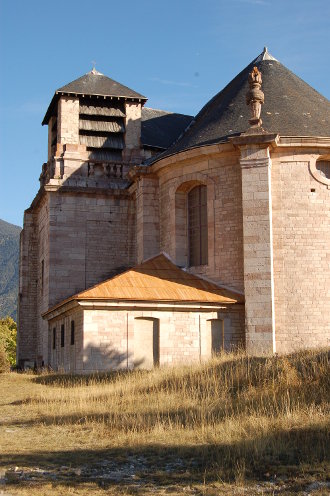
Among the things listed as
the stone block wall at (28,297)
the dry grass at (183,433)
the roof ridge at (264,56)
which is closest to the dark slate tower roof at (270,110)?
the roof ridge at (264,56)

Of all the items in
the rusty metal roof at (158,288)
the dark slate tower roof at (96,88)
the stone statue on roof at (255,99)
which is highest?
the dark slate tower roof at (96,88)

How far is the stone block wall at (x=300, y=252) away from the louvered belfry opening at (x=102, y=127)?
33.3 feet

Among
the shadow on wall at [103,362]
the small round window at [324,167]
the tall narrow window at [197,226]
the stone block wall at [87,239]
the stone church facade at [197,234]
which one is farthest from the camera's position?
the stone block wall at [87,239]

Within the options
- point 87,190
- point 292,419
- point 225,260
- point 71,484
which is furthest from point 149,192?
point 71,484

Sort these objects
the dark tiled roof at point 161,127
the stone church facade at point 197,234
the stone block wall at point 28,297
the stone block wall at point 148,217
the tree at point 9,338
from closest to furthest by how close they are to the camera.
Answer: the stone church facade at point 197,234 < the stone block wall at point 148,217 < the dark tiled roof at point 161,127 < the stone block wall at point 28,297 < the tree at point 9,338

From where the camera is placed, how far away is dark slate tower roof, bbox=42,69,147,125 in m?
33.5

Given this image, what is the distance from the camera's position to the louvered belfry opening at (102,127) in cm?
3359

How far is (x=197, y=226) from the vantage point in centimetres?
2811

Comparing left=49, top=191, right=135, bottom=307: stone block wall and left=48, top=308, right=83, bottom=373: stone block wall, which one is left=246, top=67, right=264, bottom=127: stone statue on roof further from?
left=48, top=308, right=83, bottom=373: stone block wall

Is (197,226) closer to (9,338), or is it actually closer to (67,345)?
(67,345)

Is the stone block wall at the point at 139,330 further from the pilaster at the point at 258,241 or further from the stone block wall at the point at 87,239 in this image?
the stone block wall at the point at 87,239

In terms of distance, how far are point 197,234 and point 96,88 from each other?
33.2ft

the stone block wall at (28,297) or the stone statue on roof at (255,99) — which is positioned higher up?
the stone statue on roof at (255,99)

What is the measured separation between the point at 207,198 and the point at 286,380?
13.9 metres
